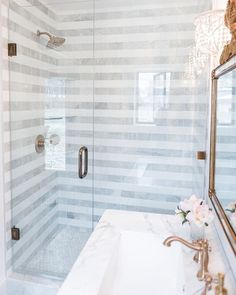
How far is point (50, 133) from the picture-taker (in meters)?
2.62

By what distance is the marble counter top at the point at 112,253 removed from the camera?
1028mm

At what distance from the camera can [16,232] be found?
2.36m

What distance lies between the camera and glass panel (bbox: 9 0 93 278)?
236 cm

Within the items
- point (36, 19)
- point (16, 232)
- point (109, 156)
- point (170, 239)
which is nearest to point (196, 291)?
point (170, 239)

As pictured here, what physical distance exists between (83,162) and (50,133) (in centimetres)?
38

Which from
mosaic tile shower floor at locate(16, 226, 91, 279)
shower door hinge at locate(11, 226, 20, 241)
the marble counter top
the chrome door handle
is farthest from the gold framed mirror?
shower door hinge at locate(11, 226, 20, 241)

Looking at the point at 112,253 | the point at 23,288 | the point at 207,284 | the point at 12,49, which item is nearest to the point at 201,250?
the point at 207,284

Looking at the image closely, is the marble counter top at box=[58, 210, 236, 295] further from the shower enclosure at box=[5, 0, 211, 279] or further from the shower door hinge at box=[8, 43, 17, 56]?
the shower door hinge at box=[8, 43, 17, 56]

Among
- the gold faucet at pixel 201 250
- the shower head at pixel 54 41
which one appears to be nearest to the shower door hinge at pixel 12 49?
the shower head at pixel 54 41

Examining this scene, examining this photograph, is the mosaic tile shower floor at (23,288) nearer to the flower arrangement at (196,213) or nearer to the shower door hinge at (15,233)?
the shower door hinge at (15,233)

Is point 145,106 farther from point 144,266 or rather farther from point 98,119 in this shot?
point 144,266

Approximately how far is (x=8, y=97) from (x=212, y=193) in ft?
5.05

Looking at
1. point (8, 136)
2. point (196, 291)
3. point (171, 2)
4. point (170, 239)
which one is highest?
point (171, 2)

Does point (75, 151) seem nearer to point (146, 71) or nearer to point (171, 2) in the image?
point (146, 71)
